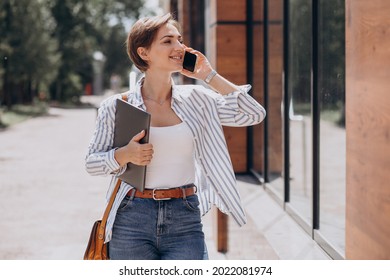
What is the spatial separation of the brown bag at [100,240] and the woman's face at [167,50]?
51 centimetres

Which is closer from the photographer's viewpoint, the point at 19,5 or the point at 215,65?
the point at 215,65

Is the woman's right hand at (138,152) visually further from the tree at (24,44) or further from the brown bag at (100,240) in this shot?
the tree at (24,44)

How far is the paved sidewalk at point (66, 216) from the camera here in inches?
210

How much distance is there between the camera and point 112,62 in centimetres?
6506

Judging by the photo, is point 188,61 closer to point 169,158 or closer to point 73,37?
point 169,158

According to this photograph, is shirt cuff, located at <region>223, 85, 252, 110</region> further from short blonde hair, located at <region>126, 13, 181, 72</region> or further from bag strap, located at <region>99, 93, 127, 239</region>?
bag strap, located at <region>99, 93, 127, 239</region>

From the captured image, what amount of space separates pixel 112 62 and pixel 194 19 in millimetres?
51614

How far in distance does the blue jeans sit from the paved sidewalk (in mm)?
1795

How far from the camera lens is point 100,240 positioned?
9.38 ft

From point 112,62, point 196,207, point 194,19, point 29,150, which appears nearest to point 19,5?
point 29,150

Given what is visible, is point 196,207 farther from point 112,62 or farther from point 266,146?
point 112,62

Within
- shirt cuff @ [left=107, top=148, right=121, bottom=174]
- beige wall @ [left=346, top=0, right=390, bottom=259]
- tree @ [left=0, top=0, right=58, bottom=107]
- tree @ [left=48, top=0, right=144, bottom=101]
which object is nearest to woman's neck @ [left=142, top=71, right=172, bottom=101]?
shirt cuff @ [left=107, top=148, right=121, bottom=174]

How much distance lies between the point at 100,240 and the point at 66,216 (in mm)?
5560

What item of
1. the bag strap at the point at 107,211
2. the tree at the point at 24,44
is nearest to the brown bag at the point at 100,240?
the bag strap at the point at 107,211
